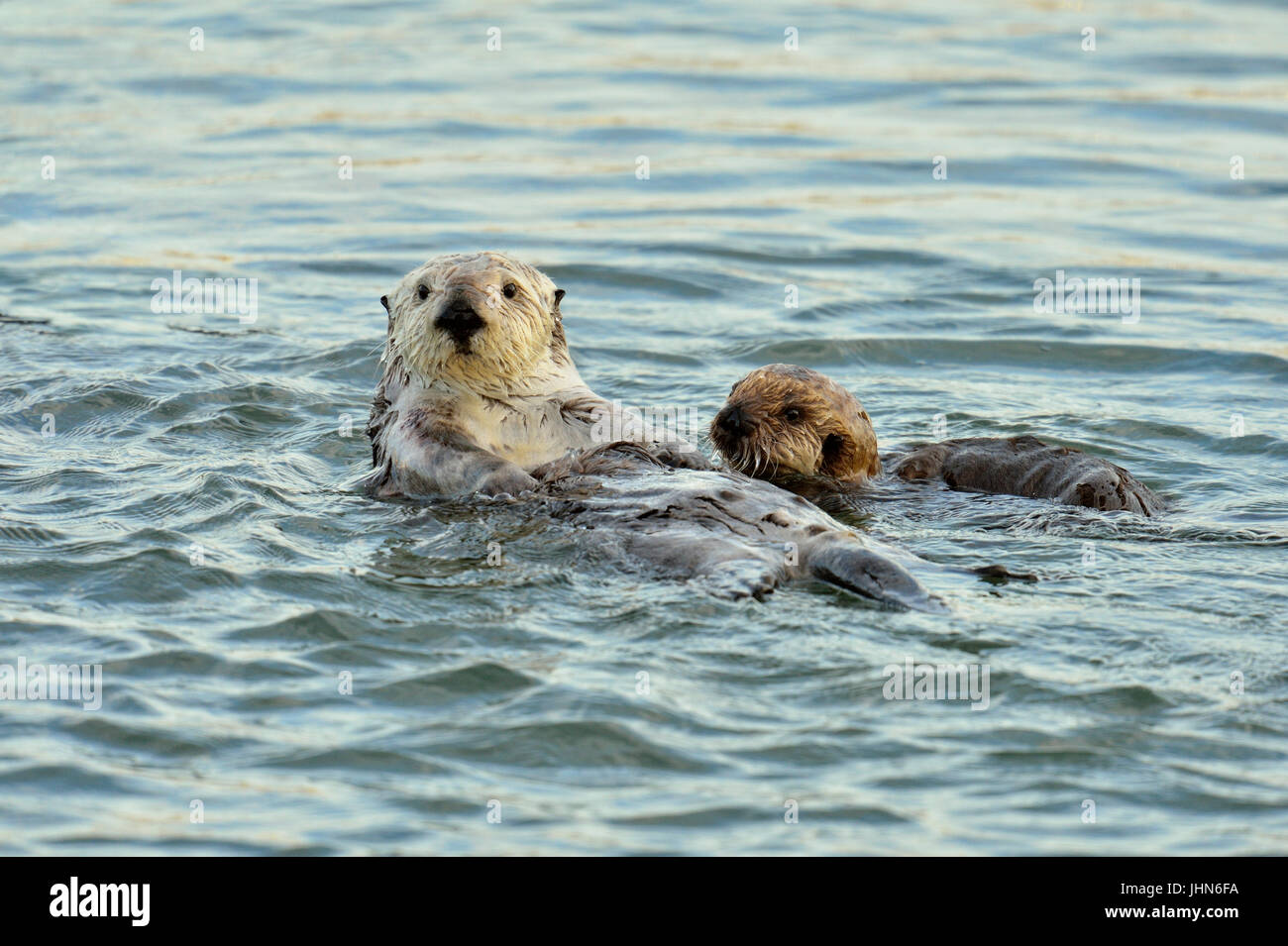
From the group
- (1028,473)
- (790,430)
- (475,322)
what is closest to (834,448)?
(790,430)

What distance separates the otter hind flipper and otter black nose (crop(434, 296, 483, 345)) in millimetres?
1828

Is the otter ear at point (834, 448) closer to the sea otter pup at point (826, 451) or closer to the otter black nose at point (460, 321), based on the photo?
the sea otter pup at point (826, 451)

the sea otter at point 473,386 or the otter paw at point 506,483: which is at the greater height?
the sea otter at point 473,386

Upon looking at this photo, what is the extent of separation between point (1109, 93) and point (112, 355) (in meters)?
9.84

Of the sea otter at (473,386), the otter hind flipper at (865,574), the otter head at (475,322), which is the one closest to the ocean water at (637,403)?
the otter hind flipper at (865,574)

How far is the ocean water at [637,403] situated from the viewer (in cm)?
425

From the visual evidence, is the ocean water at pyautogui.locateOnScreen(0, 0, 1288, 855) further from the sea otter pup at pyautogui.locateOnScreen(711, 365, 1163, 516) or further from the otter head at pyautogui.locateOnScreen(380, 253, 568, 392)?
the otter head at pyautogui.locateOnScreen(380, 253, 568, 392)

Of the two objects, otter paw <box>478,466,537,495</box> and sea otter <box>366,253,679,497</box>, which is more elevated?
sea otter <box>366,253,679,497</box>

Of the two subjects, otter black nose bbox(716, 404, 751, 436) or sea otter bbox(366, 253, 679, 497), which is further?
otter black nose bbox(716, 404, 751, 436)

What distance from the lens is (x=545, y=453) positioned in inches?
264

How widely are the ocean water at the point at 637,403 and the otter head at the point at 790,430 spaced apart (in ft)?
1.45

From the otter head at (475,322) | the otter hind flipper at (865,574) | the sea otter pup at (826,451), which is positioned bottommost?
the otter hind flipper at (865,574)

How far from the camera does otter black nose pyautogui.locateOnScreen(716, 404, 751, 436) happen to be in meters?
6.66

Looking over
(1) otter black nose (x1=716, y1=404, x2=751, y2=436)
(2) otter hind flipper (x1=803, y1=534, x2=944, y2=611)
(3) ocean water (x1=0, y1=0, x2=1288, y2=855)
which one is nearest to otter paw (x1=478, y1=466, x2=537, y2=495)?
(3) ocean water (x1=0, y1=0, x2=1288, y2=855)
